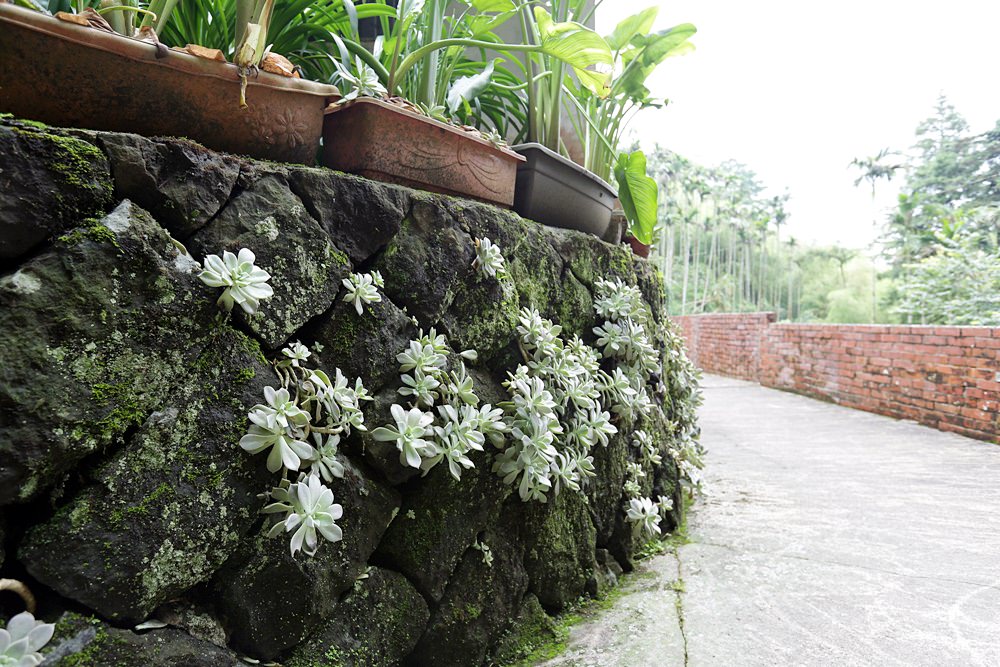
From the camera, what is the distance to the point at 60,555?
722mm

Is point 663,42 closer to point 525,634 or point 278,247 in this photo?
point 278,247

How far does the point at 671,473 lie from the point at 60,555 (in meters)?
1.98

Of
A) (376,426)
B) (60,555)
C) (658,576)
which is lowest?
(658,576)

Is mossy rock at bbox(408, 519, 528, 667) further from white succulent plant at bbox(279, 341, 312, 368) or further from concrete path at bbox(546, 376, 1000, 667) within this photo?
white succulent plant at bbox(279, 341, 312, 368)

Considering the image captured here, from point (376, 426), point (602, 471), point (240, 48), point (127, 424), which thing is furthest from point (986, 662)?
point (240, 48)

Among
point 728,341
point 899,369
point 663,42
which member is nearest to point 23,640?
point 663,42

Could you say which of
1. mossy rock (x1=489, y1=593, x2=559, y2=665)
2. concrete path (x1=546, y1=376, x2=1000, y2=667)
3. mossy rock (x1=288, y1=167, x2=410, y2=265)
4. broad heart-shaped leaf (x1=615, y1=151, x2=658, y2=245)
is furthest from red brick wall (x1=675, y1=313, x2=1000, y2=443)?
mossy rock (x1=288, y1=167, x2=410, y2=265)

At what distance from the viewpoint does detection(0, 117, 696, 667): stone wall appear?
2.39 feet

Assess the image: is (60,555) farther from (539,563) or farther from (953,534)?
(953,534)

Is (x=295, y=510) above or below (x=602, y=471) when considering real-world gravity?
above

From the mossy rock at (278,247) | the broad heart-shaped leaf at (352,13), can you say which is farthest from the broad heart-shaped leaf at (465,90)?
the mossy rock at (278,247)

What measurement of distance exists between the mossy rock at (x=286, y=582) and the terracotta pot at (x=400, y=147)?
666 mm

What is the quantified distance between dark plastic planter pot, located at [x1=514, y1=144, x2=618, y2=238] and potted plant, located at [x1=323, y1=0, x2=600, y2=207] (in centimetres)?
12

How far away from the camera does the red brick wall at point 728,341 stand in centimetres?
884
